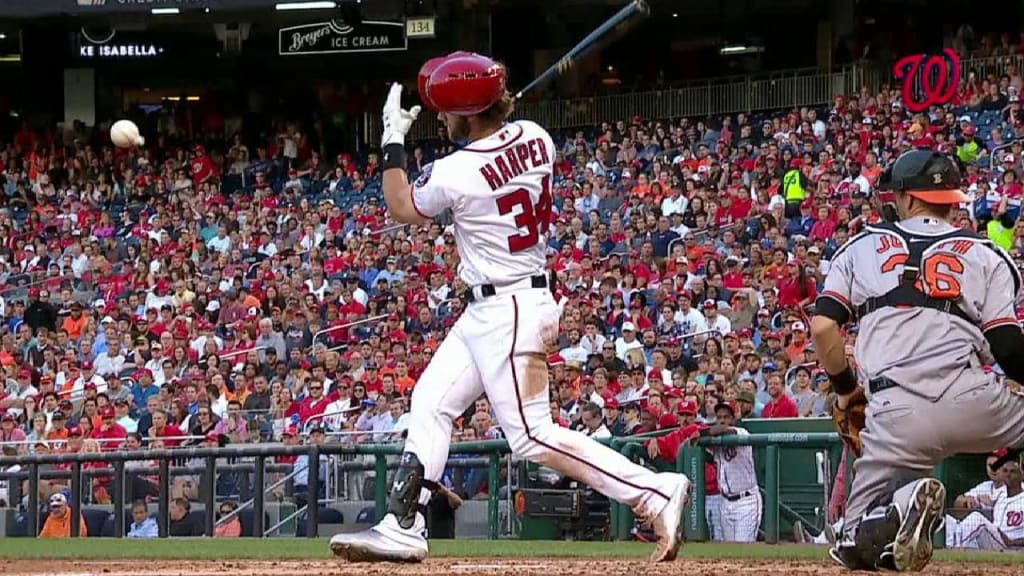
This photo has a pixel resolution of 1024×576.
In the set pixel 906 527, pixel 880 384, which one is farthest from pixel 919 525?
pixel 880 384

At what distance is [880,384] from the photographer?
5.81 m

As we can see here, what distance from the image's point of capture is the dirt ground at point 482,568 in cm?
647

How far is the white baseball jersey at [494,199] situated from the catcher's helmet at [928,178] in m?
1.23

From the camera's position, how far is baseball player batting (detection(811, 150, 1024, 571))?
5.64 meters

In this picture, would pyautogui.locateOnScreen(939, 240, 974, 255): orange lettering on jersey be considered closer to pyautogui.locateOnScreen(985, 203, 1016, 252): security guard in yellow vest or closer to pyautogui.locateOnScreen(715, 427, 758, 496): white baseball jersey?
pyautogui.locateOnScreen(715, 427, 758, 496): white baseball jersey

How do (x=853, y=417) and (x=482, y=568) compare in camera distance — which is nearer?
(x=853, y=417)

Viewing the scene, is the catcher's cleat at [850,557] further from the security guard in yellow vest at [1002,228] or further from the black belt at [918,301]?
the security guard in yellow vest at [1002,228]

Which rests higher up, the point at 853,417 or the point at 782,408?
the point at 853,417

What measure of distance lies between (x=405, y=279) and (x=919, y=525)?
42.8ft

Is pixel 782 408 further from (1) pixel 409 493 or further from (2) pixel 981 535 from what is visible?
(1) pixel 409 493

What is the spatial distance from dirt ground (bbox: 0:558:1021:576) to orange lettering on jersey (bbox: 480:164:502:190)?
4.40ft

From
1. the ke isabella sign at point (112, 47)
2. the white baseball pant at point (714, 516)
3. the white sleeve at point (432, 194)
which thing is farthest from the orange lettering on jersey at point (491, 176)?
the ke isabella sign at point (112, 47)

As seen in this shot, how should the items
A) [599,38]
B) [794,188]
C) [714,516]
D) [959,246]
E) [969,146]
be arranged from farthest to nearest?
[794,188]
[969,146]
[714,516]
[599,38]
[959,246]

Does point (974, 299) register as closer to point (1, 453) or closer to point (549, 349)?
point (549, 349)
